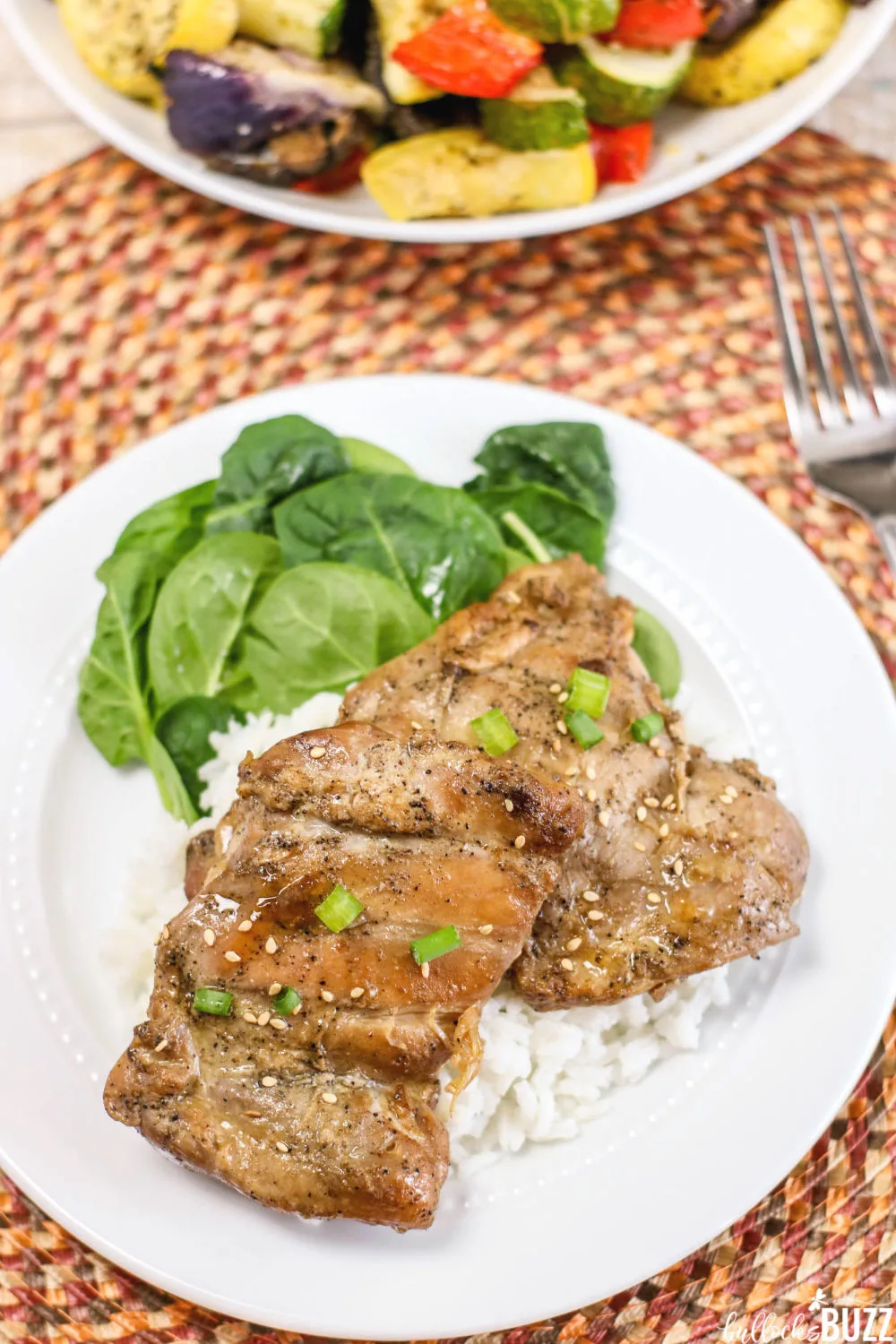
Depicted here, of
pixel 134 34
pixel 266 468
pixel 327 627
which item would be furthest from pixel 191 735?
pixel 134 34

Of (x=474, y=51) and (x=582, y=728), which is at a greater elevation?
(x=474, y=51)

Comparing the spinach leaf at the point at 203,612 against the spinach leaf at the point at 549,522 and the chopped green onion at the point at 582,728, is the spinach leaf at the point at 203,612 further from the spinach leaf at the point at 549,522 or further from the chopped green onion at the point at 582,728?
the chopped green onion at the point at 582,728

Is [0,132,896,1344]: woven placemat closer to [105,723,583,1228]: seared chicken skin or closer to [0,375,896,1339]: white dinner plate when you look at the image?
[0,375,896,1339]: white dinner plate

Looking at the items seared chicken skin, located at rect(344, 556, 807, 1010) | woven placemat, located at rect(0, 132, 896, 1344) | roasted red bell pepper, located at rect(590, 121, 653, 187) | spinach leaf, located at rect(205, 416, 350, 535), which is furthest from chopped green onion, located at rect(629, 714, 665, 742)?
roasted red bell pepper, located at rect(590, 121, 653, 187)

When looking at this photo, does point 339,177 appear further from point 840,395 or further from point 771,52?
point 840,395

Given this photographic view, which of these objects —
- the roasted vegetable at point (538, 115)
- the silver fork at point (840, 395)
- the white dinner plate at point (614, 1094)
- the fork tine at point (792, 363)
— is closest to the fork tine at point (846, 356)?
the silver fork at point (840, 395)

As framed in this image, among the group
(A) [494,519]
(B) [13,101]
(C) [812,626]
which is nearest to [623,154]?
(A) [494,519]
